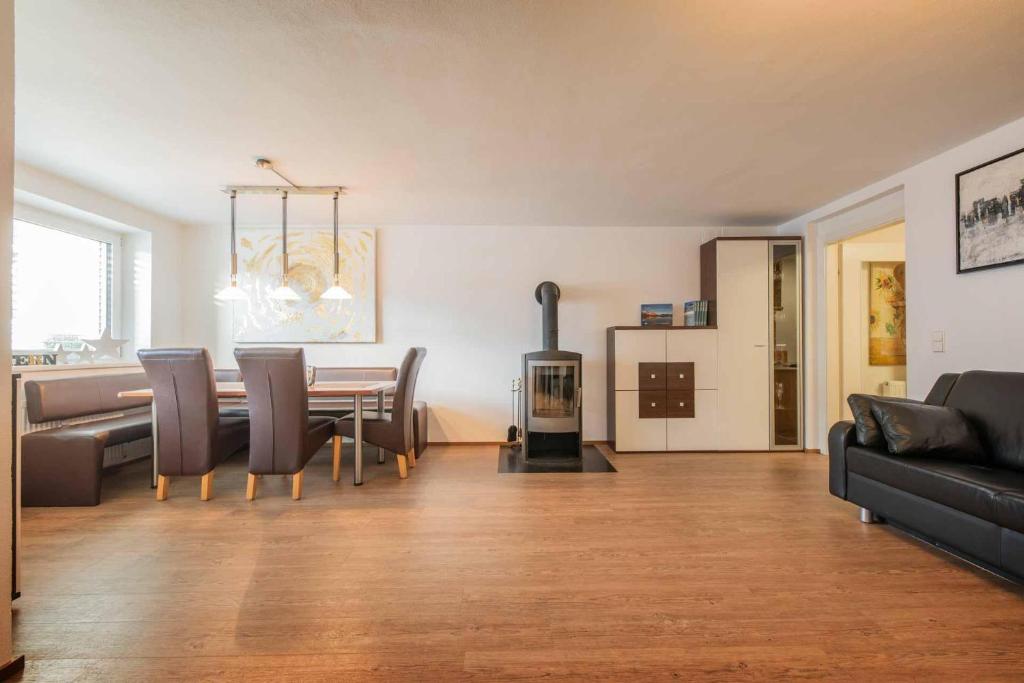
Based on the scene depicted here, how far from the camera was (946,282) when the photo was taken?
302cm

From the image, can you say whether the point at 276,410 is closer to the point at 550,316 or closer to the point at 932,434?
the point at 550,316

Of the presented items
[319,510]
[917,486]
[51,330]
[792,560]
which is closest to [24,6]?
[319,510]

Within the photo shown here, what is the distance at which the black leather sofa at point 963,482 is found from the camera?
189cm

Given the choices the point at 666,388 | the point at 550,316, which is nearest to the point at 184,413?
the point at 550,316

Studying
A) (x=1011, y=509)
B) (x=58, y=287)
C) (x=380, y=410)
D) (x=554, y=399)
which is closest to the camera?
(x=1011, y=509)

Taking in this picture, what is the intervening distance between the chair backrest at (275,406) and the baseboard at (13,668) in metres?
1.61

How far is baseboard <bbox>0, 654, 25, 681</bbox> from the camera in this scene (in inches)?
56.1

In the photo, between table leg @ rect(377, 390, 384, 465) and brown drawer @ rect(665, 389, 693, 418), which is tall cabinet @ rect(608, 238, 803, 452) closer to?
brown drawer @ rect(665, 389, 693, 418)

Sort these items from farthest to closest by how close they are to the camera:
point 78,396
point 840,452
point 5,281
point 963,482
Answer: point 78,396 → point 840,452 → point 963,482 → point 5,281

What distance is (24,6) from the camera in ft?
5.64

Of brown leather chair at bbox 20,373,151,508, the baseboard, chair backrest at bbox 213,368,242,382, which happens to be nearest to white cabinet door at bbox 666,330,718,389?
chair backrest at bbox 213,368,242,382

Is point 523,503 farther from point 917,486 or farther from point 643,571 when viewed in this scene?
point 917,486

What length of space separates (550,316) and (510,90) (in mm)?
2576

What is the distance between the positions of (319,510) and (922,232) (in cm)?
440
